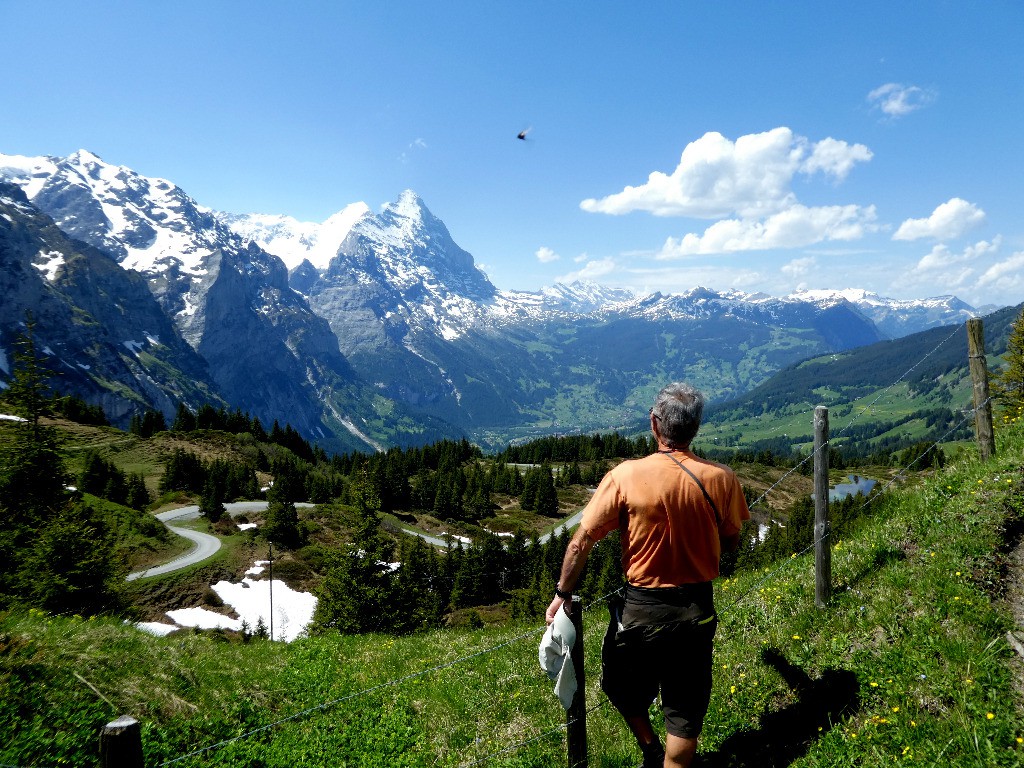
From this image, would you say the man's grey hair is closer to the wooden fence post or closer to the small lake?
the wooden fence post

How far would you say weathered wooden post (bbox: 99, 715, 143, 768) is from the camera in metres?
3.92

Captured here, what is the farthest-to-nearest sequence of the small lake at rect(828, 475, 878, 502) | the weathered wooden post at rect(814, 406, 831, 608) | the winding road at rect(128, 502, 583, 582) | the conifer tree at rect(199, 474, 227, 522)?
1. the small lake at rect(828, 475, 878, 502)
2. the conifer tree at rect(199, 474, 227, 522)
3. the winding road at rect(128, 502, 583, 582)
4. the weathered wooden post at rect(814, 406, 831, 608)

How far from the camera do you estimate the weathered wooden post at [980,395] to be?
35.9 ft

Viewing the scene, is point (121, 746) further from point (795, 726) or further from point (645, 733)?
point (795, 726)

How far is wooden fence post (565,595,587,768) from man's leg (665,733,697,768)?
0.99 m

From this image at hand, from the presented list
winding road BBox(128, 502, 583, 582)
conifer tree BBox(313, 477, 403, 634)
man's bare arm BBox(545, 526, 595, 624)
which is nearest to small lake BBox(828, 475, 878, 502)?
winding road BBox(128, 502, 583, 582)

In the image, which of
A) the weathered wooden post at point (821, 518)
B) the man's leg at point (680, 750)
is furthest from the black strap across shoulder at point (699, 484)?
the weathered wooden post at point (821, 518)

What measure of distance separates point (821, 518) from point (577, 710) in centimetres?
520

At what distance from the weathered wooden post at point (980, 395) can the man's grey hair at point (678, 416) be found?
9.47 m

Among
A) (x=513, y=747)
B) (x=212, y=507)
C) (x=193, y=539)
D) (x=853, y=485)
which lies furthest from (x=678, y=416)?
(x=853, y=485)

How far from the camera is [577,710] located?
6.07m

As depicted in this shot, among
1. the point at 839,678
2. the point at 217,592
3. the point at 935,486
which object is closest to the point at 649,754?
the point at 839,678

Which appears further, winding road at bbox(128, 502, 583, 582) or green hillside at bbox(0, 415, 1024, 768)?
winding road at bbox(128, 502, 583, 582)

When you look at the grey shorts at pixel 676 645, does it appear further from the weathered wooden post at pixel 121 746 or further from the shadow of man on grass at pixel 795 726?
the weathered wooden post at pixel 121 746
